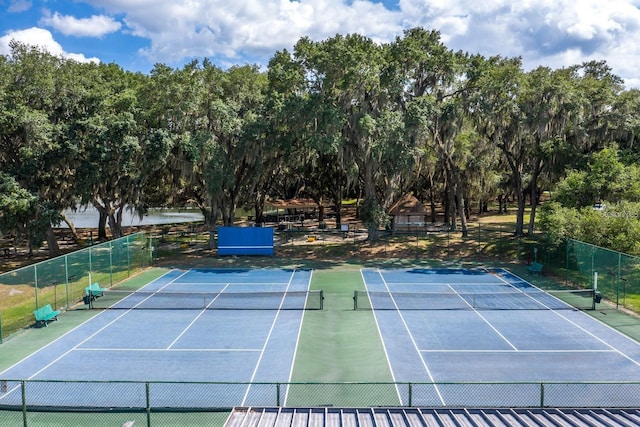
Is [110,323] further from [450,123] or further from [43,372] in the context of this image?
[450,123]

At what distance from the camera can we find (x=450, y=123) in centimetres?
3027

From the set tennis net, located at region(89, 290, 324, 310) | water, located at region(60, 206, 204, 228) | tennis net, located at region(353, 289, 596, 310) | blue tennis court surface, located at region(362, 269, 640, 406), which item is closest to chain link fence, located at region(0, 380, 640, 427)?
blue tennis court surface, located at region(362, 269, 640, 406)

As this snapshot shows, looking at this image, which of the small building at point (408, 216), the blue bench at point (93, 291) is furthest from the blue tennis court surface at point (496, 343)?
the small building at point (408, 216)

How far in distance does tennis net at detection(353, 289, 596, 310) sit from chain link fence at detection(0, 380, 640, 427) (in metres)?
7.63

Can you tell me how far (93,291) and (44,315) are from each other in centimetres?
314

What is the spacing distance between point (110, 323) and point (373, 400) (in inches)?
429

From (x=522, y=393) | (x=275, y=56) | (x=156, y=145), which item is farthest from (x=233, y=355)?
(x=275, y=56)

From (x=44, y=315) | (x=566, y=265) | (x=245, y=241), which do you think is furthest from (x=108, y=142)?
(x=566, y=265)

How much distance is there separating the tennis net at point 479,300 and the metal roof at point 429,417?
1052 centimetres

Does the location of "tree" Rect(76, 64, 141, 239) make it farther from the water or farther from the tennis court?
the water

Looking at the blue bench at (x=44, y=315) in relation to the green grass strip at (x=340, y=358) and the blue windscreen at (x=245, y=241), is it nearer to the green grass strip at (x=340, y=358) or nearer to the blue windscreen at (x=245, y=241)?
the green grass strip at (x=340, y=358)

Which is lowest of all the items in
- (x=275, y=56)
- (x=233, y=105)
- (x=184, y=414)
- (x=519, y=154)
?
(x=184, y=414)

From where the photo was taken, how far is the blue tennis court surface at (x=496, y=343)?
43.8 ft

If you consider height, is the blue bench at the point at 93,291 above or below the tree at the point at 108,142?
below
